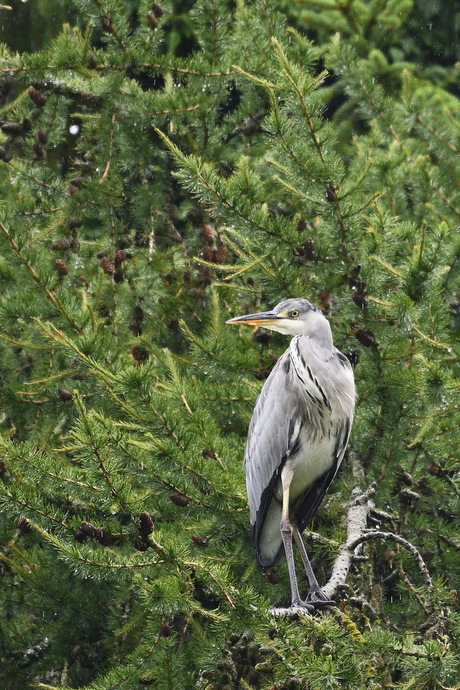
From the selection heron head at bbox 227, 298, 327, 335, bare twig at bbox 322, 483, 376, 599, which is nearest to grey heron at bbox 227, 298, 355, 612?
heron head at bbox 227, 298, 327, 335

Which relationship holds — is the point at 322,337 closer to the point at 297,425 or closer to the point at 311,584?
the point at 297,425

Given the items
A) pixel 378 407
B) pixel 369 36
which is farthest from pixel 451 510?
pixel 369 36

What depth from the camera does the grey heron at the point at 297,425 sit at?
3.67m

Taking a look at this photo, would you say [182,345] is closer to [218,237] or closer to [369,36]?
[218,237]

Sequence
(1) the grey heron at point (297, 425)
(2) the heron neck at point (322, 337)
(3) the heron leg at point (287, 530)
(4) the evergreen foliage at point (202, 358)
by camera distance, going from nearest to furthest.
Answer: (4) the evergreen foliage at point (202, 358), (3) the heron leg at point (287, 530), (1) the grey heron at point (297, 425), (2) the heron neck at point (322, 337)

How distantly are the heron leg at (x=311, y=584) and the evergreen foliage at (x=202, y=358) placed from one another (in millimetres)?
77

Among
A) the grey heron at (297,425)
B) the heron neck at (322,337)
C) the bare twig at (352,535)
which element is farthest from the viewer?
the heron neck at (322,337)

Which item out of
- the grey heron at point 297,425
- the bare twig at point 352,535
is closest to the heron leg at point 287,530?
the grey heron at point 297,425

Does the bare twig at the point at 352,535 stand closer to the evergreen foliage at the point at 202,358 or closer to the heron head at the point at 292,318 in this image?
the evergreen foliage at the point at 202,358

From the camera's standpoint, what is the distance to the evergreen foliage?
8.69ft

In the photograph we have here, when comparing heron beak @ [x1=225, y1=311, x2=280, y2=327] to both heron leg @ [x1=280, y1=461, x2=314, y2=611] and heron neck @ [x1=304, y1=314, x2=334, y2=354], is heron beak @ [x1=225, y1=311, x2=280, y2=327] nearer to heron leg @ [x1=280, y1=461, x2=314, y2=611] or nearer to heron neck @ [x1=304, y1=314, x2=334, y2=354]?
heron neck @ [x1=304, y1=314, x2=334, y2=354]

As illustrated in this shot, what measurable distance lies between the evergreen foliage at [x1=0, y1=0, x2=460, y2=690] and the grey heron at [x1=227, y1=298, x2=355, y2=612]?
81 mm

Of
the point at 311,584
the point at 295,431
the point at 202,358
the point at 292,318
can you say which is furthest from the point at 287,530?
the point at 292,318

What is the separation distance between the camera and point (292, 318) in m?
3.79
